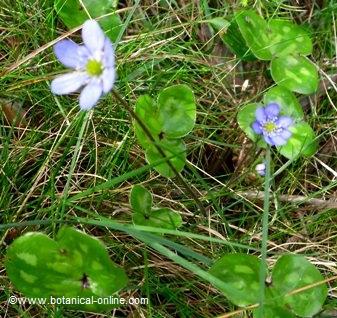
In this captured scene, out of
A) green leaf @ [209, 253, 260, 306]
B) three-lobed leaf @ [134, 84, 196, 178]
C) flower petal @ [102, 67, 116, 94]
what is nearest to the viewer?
flower petal @ [102, 67, 116, 94]

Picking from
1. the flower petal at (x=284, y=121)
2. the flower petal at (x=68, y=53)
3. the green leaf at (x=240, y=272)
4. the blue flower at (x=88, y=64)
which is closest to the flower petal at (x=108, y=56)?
the blue flower at (x=88, y=64)

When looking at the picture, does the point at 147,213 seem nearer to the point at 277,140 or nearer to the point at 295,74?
the point at 277,140

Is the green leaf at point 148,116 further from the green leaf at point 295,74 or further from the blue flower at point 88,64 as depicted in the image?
the green leaf at point 295,74

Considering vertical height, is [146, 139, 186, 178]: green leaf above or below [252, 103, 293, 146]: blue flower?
above

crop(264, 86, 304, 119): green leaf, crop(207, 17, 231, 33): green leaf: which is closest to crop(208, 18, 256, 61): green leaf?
crop(207, 17, 231, 33): green leaf

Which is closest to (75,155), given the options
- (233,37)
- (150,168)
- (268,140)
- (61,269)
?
(150,168)

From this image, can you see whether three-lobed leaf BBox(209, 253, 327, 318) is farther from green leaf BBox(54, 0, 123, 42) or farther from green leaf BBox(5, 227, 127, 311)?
green leaf BBox(54, 0, 123, 42)
